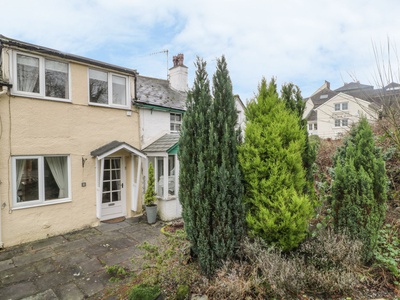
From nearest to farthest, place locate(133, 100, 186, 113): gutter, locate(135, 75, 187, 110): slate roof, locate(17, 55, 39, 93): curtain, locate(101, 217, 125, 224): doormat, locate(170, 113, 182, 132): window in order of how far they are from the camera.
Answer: locate(17, 55, 39, 93): curtain < locate(101, 217, 125, 224): doormat < locate(133, 100, 186, 113): gutter < locate(135, 75, 187, 110): slate roof < locate(170, 113, 182, 132): window

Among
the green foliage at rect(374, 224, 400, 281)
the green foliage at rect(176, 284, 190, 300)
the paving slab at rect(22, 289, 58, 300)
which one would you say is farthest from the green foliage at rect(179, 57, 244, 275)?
the paving slab at rect(22, 289, 58, 300)

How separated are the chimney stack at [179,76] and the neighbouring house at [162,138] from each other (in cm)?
182

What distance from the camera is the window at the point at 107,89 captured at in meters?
8.18

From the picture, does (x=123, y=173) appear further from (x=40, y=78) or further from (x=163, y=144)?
(x=40, y=78)

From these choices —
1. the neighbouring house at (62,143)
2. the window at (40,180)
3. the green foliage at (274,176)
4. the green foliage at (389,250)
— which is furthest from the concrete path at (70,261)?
the green foliage at (389,250)

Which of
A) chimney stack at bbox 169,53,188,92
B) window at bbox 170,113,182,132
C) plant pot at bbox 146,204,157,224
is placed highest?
chimney stack at bbox 169,53,188,92

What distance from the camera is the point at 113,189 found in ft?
29.7

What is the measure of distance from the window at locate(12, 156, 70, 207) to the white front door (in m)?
1.44

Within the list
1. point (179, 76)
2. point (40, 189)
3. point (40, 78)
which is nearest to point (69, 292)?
point (40, 189)

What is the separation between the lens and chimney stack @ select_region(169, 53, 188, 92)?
13.1 meters

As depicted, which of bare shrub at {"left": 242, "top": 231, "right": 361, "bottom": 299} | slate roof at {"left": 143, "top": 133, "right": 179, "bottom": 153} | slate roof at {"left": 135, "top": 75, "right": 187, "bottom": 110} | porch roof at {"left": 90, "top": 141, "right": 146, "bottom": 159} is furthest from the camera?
slate roof at {"left": 135, "top": 75, "right": 187, "bottom": 110}

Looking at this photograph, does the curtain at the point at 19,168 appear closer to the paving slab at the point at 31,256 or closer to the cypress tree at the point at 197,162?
the paving slab at the point at 31,256

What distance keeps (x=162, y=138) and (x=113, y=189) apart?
2.94 metres

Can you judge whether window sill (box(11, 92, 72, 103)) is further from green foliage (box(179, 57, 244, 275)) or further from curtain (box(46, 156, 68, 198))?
green foliage (box(179, 57, 244, 275))
